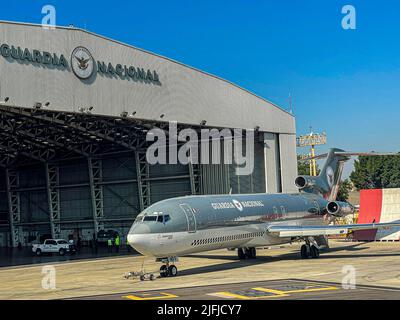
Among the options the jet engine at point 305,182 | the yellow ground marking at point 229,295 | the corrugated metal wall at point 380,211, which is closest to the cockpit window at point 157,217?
the yellow ground marking at point 229,295

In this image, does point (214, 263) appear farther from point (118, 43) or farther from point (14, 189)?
point (14, 189)

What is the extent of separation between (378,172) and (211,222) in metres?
85.0

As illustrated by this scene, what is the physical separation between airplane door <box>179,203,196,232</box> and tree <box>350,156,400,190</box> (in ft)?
278

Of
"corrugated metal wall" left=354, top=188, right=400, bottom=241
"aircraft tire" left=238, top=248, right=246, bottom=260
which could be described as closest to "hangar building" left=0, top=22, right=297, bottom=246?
"corrugated metal wall" left=354, top=188, right=400, bottom=241

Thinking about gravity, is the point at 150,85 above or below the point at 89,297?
above

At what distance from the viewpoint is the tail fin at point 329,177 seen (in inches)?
1490

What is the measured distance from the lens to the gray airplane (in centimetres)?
2302

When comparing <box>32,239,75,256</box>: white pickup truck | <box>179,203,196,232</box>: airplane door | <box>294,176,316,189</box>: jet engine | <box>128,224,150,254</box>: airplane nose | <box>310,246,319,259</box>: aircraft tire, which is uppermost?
<box>294,176,316,189</box>: jet engine

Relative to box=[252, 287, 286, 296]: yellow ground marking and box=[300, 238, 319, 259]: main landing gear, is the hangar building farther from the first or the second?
box=[252, 287, 286, 296]: yellow ground marking

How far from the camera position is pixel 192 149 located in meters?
48.2

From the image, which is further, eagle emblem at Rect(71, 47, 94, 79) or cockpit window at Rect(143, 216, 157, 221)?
eagle emblem at Rect(71, 47, 94, 79)

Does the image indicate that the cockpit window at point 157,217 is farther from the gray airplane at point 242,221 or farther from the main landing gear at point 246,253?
the main landing gear at point 246,253
